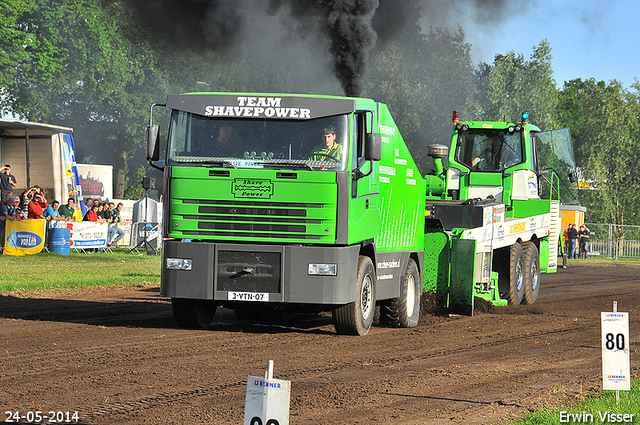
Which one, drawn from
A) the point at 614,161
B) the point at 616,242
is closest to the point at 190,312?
the point at 616,242

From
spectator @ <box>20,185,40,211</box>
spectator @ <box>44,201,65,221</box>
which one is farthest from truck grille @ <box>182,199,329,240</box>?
spectator @ <box>20,185,40,211</box>

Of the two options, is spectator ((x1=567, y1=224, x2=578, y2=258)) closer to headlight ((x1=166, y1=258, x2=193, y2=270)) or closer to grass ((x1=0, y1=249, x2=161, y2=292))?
grass ((x1=0, y1=249, x2=161, y2=292))

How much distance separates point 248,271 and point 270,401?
253 inches

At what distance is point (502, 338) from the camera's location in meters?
11.6

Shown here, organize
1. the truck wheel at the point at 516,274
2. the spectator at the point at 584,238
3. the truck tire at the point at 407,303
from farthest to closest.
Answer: the spectator at the point at 584,238
the truck wheel at the point at 516,274
the truck tire at the point at 407,303

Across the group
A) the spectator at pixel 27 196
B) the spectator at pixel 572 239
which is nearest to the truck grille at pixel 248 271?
the spectator at pixel 27 196

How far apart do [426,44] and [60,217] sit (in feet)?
127

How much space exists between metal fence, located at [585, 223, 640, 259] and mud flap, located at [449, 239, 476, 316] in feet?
97.1

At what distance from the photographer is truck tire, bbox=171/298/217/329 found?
11.7 m

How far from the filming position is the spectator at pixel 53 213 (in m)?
24.5

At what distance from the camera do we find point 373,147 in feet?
35.0

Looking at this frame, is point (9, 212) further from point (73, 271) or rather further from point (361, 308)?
point (361, 308)

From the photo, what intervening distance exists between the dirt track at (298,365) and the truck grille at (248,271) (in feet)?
2.28

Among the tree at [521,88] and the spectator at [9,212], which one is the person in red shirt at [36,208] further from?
the tree at [521,88]
